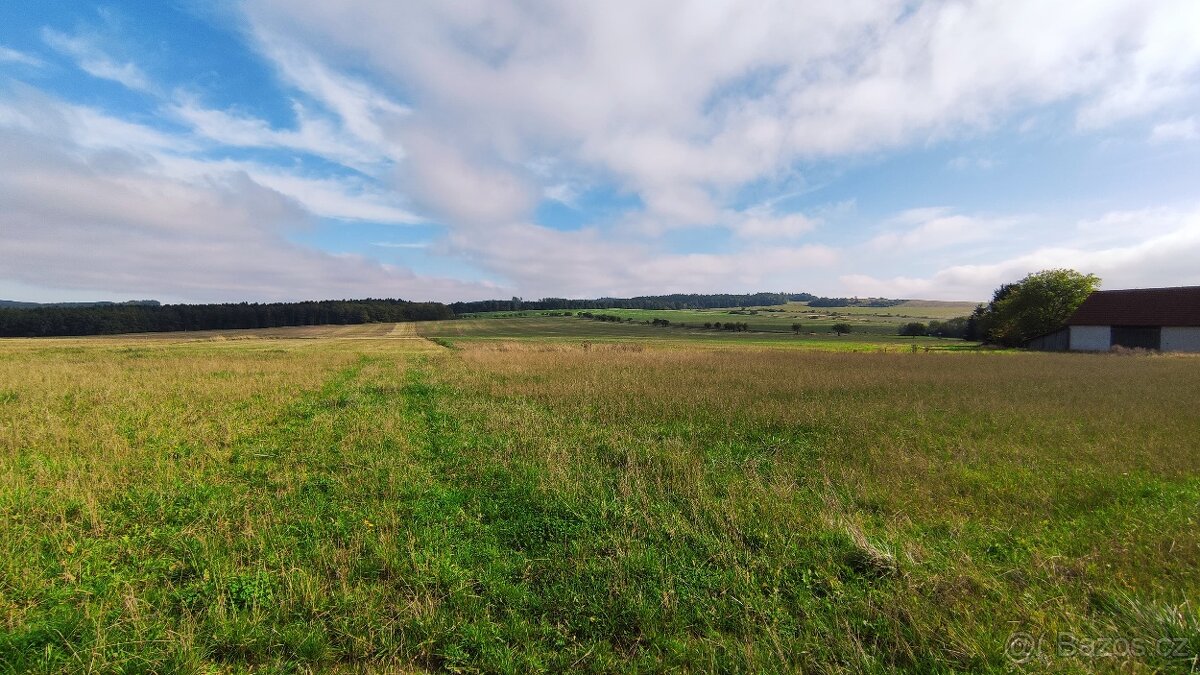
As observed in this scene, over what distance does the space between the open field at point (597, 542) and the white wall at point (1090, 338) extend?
4756 centimetres

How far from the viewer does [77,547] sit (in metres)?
5.28

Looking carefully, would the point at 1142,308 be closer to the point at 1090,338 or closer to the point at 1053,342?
the point at 1090,338

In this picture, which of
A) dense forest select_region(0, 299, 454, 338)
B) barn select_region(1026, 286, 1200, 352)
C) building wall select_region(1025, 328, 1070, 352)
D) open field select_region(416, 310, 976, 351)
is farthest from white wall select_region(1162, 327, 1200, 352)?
dense forest select_region(0, 299, 454, 338)

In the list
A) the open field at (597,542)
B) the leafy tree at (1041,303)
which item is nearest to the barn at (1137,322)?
the leafy tree at (1041,303)

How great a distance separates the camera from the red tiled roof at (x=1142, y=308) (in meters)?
42.4

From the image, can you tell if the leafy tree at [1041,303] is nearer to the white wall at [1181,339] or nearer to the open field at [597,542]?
the white wall at [1181,339]

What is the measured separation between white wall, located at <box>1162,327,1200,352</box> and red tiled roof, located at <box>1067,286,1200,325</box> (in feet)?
2.25

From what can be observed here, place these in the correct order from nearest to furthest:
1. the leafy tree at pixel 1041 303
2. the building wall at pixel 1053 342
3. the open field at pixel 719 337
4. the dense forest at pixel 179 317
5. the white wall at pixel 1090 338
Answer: the white wall at pixel 1090 338 < the building wall at pixel 1053 342 < the leafy tree at pixel 1041 303 < the open field at pixel 719 337 < the dense forest at pixel 179 317

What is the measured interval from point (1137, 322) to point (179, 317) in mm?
164826

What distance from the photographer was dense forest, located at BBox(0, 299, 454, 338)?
90312 millimetres

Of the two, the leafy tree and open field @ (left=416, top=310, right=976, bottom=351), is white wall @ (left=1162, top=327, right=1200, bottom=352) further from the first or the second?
open field @ (left=416, top=310, right=976, bottom=351)

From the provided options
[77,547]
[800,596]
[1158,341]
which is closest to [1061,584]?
[800,596]

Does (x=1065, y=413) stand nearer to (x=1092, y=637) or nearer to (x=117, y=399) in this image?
(x=1092, y=637)

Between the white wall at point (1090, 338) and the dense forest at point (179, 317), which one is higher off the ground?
the dense forest at point (179, 317)
